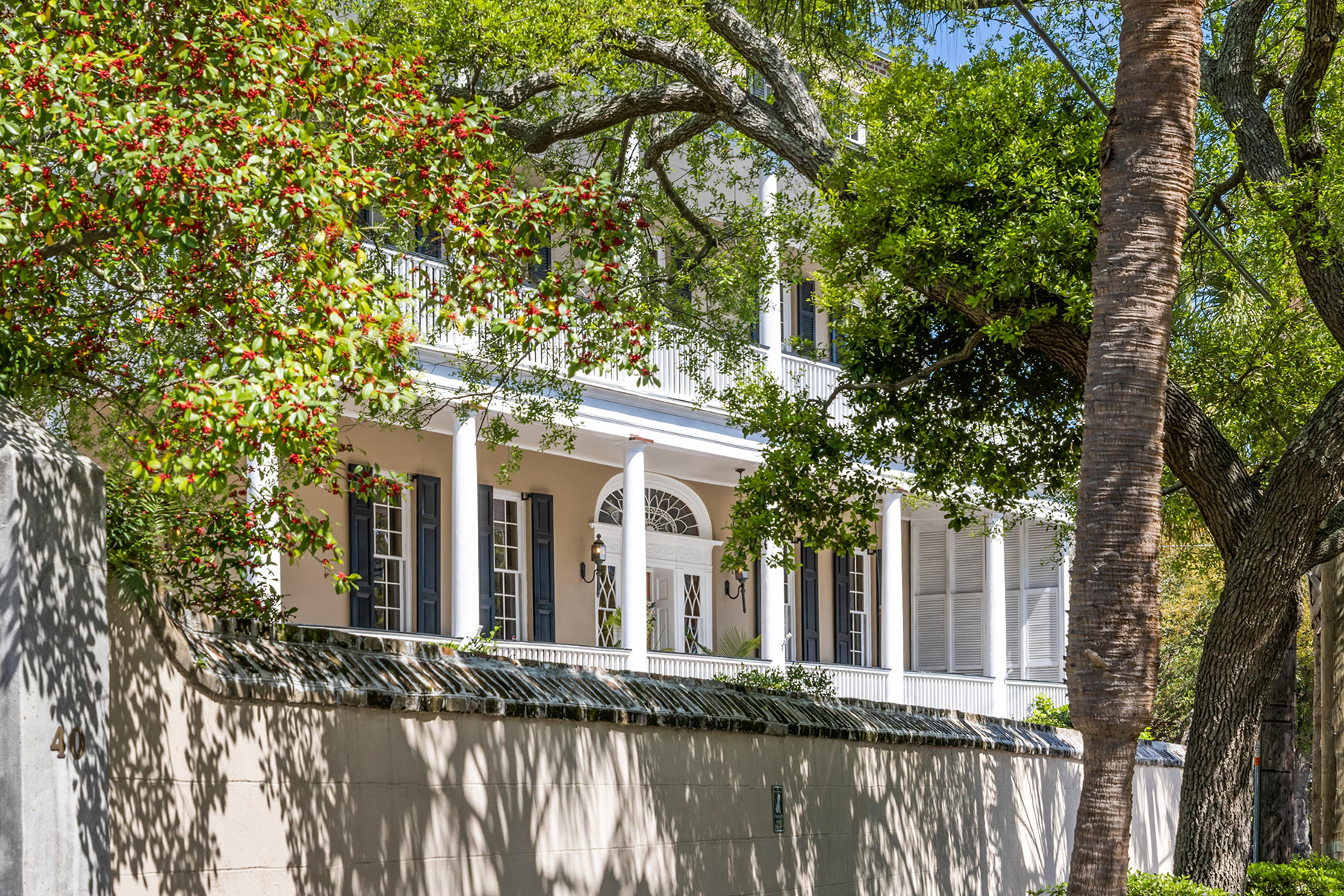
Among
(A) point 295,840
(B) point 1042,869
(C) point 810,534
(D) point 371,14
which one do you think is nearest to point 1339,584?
(B) point 1042,869

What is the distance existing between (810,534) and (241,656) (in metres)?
5.16

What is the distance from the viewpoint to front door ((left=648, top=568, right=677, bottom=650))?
2072 cm

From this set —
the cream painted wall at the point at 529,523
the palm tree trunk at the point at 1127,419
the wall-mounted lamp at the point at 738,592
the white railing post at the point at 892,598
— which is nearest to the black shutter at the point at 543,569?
the cream painted wall at the point at 529,523

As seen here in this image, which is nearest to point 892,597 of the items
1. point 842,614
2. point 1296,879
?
point 842,614

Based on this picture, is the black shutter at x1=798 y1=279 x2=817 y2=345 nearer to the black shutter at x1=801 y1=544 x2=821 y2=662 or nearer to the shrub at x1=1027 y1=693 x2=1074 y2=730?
the black shutter at x1=801 y1=544 x2=821 y2=662

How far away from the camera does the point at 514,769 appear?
6.30 metres

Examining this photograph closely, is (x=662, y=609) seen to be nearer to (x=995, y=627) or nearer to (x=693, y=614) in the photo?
(x=693, y=614)

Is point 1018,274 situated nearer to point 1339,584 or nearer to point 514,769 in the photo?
point 514,769

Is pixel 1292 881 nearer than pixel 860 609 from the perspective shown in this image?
Yes

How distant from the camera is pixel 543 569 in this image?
60.1 ft

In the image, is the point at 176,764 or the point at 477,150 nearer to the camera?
the point at 176,764

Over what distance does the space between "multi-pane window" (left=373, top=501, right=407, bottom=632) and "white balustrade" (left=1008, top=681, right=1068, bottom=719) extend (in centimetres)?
993

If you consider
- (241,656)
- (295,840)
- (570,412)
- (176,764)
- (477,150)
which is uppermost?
(477,150)

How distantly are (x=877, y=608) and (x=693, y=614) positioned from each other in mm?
4185
